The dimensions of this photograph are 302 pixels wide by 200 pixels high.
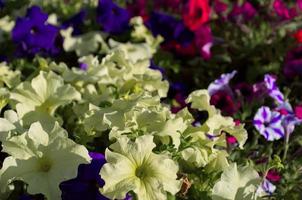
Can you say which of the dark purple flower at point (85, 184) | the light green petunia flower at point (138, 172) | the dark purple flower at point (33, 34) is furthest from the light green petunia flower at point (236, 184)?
the dark purple flower at point (33, 34)

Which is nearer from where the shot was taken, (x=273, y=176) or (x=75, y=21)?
(x=273, y=176)

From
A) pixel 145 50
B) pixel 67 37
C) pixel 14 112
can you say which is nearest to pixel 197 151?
pixel 14 112

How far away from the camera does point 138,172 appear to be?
1832mm

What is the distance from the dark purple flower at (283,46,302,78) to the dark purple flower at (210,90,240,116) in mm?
449

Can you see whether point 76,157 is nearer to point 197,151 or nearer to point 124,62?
point 197,151

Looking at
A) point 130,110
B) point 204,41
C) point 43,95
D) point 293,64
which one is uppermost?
point 130,110

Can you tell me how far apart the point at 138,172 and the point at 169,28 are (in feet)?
6.07

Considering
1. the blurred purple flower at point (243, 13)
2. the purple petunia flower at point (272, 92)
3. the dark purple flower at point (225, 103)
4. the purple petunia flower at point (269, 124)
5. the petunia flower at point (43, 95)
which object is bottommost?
the blurred purple flower at point (243, 13)

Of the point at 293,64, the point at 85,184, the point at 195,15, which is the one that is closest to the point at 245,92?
the point at 293,64

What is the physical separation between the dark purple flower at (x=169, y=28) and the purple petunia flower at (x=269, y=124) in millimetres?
1011

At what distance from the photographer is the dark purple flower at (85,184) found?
6.10 feet

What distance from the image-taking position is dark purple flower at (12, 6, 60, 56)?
321cm

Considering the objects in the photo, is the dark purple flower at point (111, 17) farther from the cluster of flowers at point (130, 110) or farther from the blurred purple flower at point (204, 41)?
A: the blurred purple flower at point (204, 41)

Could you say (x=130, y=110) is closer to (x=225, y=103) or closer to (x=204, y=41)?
(x=225, y=103)
